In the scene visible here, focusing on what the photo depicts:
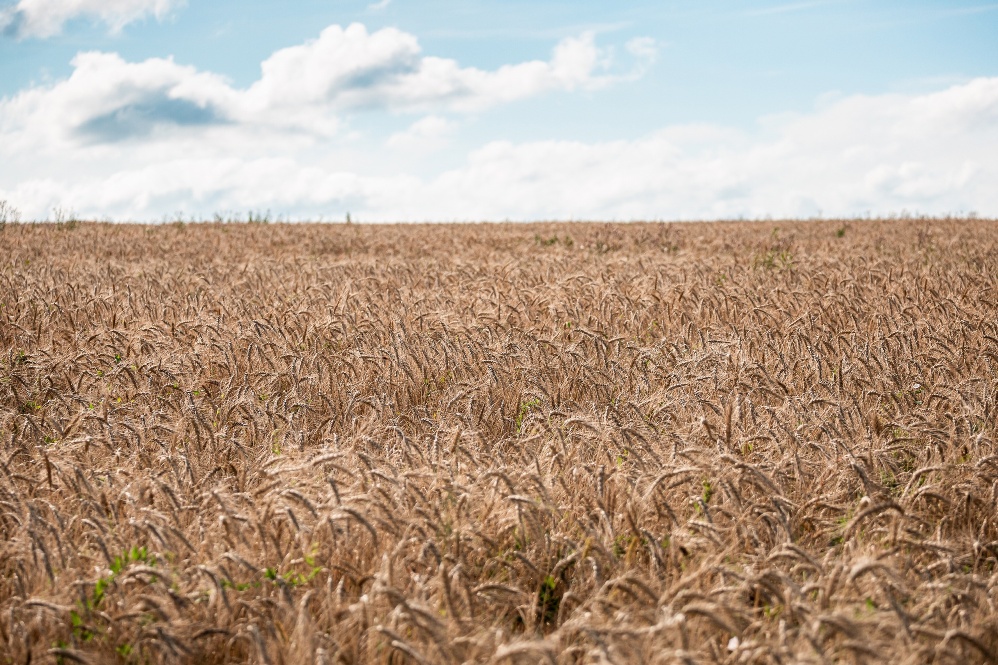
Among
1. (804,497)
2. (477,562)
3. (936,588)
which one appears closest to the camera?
(936,588)

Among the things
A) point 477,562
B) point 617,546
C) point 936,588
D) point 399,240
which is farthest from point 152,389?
point 399,240

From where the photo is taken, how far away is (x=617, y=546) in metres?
3.03

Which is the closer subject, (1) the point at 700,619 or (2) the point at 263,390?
(1) the point at 700,619

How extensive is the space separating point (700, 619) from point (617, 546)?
0.71 meters

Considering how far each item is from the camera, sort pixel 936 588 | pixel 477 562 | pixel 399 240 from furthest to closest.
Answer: pixel 399 240 < pixel 477 562 < pixel 936 588

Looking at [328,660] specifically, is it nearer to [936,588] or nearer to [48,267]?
[936,588]

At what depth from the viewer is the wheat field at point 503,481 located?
2.33m

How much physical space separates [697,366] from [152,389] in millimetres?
3741

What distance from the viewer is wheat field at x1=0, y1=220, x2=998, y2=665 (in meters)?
2.33

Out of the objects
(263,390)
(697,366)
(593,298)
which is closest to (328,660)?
(263,390)

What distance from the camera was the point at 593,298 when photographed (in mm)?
8125

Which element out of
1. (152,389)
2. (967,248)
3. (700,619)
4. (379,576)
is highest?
(967,248)

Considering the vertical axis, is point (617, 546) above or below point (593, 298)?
below

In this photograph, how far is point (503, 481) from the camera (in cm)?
324
